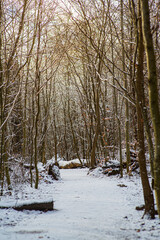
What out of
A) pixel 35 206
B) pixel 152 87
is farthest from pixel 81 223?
pixel 152 87

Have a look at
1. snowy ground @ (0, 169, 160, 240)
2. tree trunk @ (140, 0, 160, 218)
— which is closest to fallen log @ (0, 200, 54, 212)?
snowy ground @ (0, 169, 160, 240)

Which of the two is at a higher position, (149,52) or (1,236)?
(149,52)

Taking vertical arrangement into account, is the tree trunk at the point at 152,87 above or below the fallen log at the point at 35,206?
above

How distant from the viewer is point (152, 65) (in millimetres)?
1874

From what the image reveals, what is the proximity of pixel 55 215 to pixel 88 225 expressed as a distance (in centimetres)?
74

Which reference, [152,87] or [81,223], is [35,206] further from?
[152,87]

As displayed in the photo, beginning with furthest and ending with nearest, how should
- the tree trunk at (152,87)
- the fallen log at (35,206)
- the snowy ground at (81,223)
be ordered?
1. the fallen log at (35,206)
2. the snowy ground at (81,223)
3. the tree trunk at (152,87)

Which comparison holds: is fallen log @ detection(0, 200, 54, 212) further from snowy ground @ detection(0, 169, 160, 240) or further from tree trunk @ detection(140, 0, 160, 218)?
tree trunk @ detection(140, 0, 160, 218)

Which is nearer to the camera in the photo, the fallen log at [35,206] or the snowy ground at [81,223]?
the snowy ground at [81,223]

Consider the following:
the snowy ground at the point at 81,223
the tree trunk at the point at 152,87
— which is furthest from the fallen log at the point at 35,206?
the tree trunk at the point at 152,87

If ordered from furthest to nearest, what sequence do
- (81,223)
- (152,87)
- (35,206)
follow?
(35,206)
(81,223)
(152,87)

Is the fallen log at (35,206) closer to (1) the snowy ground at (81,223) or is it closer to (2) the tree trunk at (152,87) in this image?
(1) the snowy ground at (81,223)

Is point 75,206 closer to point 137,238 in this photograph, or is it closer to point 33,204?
point 33,204

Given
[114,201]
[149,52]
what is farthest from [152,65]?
[114,201]
